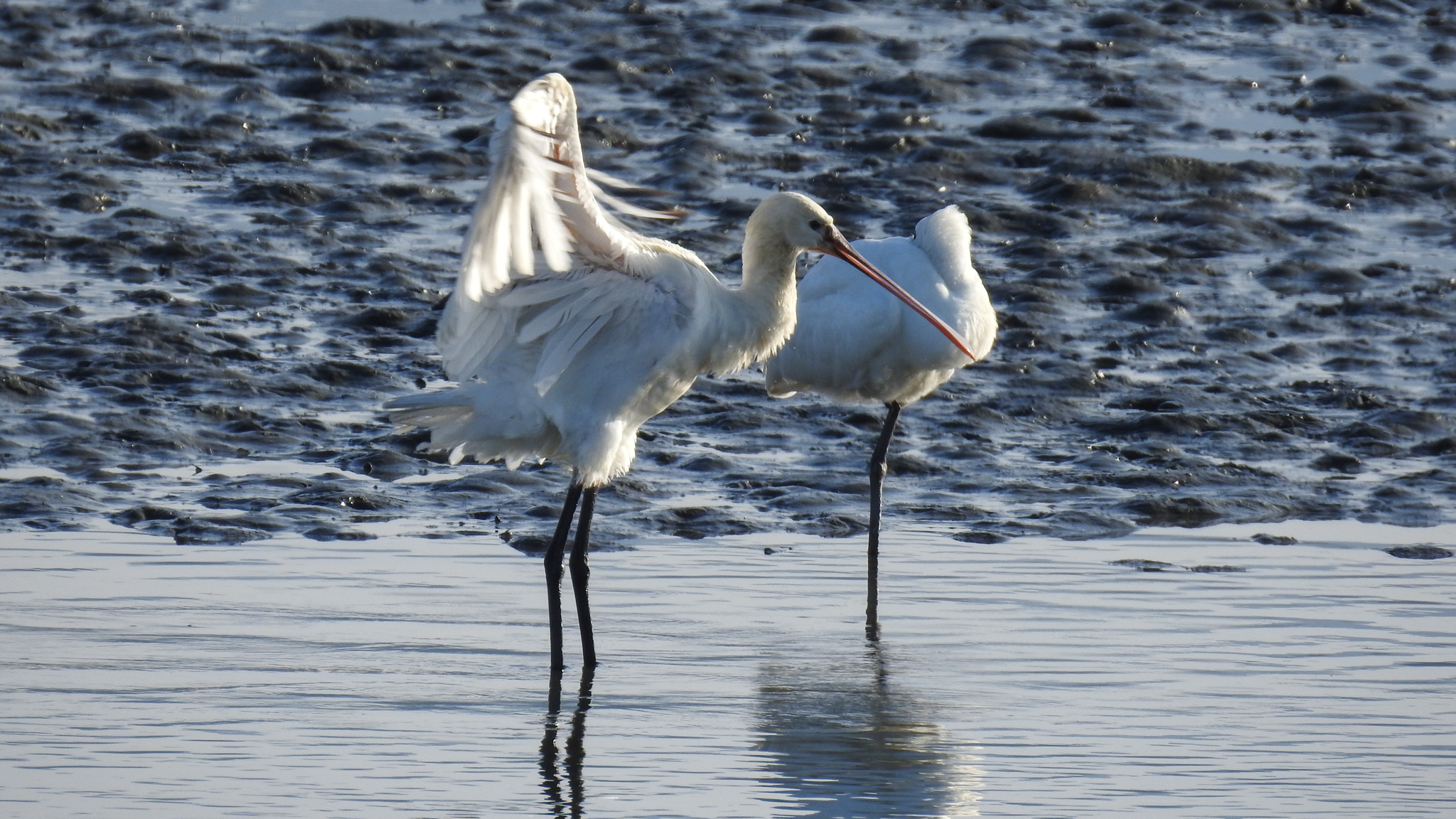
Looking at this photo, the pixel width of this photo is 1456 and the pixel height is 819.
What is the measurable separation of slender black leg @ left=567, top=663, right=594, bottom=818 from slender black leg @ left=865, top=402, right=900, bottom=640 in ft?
3.33

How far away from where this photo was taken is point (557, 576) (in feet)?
23.4

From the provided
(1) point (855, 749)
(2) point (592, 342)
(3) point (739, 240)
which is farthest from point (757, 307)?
(3) point (739, 240)

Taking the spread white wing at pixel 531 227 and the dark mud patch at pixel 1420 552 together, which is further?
the dark mud patch at pixel 1420 552

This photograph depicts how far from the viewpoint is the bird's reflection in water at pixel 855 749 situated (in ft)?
18.6

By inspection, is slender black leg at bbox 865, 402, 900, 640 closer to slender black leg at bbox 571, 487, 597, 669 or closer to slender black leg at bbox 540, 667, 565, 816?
slender black leg at bbox 571, 487, 597, 669

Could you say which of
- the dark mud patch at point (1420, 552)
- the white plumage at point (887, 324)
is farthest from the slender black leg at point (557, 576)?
the dark mud patch at point (1420, 552)

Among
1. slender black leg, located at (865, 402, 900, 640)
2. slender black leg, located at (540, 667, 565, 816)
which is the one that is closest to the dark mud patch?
slender black leg, located at (865, 402, 900, 640)

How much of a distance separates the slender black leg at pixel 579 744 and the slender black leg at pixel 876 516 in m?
1.02

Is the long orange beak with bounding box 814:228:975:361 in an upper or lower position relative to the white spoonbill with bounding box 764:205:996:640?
upper

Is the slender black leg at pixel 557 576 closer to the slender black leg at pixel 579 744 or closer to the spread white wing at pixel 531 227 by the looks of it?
the slender black leg at pixel 579 744

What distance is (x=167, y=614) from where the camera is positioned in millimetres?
6992

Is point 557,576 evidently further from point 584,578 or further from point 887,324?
point 887,324

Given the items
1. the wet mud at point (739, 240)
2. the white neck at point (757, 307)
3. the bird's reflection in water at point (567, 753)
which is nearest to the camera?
the bird's reflection in water at point (567, 753)

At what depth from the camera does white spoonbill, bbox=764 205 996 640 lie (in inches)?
331
